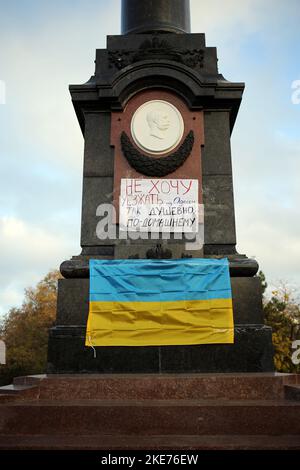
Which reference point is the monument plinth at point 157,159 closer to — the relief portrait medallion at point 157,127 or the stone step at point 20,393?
the relief portrait medallion at point 157,127

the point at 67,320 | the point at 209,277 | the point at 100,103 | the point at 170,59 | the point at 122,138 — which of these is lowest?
the point at 67,320

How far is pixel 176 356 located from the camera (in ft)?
20.0

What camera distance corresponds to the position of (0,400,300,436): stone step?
436cm

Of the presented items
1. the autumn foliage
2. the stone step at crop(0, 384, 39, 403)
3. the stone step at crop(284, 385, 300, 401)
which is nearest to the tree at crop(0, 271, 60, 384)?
the autumn foliage

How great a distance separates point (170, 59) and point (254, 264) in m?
3.89

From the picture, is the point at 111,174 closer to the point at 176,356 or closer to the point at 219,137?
the point at 219,137

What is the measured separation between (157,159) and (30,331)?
2848cm

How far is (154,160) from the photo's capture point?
7.27 m

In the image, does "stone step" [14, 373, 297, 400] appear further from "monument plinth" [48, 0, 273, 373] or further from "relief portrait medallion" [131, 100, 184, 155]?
"relief portrait medallion" [131, 100, 184, 155]

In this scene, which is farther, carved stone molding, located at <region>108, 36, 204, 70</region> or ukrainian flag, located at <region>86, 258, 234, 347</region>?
carved stone molding, located at <region>108, 36, 204, 70</region>

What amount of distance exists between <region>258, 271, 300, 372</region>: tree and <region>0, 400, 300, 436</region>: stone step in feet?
73.1

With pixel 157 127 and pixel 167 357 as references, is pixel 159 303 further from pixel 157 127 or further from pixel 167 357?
pixel 157 127
